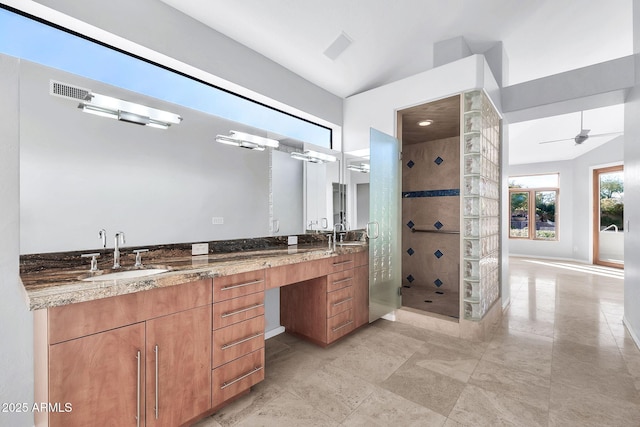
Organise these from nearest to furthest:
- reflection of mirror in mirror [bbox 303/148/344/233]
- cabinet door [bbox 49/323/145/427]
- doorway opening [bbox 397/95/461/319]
Answer: cabinet door [bbox 49/323/145/427], reflection of mirror in mirror [bbox 303/148/344/233], doorway opening [bbox 397/95/461/319]

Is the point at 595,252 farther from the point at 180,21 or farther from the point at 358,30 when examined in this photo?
the point at 180,21

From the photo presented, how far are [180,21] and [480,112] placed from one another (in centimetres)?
279

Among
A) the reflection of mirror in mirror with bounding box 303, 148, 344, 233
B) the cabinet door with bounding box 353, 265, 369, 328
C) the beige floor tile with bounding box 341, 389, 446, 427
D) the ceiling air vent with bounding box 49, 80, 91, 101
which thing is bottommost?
the beige floor tile with bounding box 341, 389, 446, 427

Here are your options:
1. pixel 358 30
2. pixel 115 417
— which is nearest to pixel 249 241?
pixel 115 417

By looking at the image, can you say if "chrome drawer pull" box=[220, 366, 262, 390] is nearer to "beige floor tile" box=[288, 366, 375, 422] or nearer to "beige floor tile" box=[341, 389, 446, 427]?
"beige floor tile" box=[288, 366, 375, 422]

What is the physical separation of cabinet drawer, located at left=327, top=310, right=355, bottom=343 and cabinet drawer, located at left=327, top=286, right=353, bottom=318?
47 millimetres

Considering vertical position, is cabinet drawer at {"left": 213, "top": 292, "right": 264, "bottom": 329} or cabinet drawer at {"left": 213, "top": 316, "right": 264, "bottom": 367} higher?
cabinet drawer at {"left": 213, "top": 292, "right": 264, "bottom": 329}

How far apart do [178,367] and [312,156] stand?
7.92 ft

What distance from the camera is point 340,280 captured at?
277cm

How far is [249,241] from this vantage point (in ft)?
8.98

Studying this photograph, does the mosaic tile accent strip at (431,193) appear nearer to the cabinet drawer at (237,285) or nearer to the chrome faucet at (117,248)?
the cabinet drawer at (237,285)

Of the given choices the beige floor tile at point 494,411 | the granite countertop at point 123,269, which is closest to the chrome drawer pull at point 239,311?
the granite countertop at point 123,269

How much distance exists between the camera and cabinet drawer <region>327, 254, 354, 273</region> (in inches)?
105

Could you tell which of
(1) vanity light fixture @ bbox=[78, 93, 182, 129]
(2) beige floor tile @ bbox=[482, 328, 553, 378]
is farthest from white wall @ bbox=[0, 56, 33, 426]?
(2) beige floor tile @ bbox=[482, 328, 553, 378]
